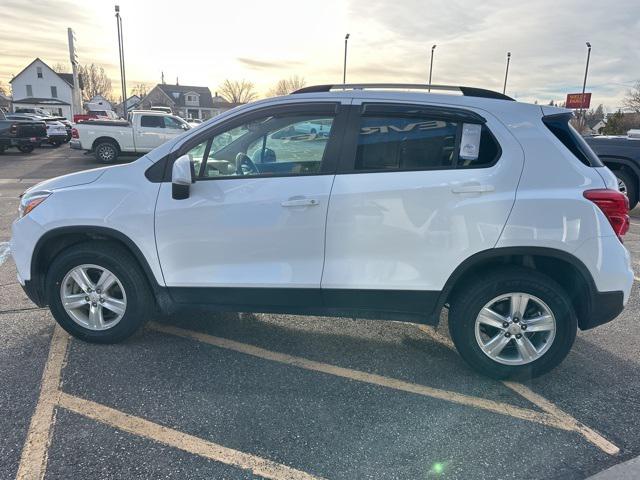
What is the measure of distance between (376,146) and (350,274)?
88 cm

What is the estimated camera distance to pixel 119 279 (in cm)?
345

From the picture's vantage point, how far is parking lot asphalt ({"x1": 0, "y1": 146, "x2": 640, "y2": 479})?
8.05ft

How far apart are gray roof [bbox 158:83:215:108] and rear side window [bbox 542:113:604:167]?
78.7m

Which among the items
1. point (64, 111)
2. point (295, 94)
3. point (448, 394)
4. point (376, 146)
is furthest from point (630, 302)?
point (64, 111)

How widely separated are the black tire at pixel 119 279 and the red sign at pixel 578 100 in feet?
124

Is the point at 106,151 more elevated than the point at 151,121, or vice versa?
the point at 151,121

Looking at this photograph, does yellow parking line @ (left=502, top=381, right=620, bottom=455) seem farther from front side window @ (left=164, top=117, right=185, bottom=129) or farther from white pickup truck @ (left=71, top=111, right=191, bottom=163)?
front side window @ (left=164, top=117, right=185, bottom=129)

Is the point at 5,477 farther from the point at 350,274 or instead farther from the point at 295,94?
the point at 295,94

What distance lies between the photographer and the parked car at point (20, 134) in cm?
1894

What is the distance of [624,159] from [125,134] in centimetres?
1530

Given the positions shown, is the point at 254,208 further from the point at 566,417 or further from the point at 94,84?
the point at 94,84

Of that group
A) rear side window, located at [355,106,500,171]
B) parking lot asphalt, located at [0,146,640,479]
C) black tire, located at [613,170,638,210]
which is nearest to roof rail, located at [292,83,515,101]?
rear side window, located at [355,106,500,171]

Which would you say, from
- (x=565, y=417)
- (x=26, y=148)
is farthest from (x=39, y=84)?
(x=565, y=417)

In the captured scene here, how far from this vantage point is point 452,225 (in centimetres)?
301
